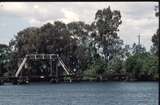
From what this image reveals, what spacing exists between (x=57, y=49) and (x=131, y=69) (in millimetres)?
14945

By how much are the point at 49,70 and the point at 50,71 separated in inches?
60.3

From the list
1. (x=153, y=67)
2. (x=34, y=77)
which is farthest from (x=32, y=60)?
(x=153, y=67)

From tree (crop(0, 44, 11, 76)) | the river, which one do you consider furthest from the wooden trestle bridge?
the river

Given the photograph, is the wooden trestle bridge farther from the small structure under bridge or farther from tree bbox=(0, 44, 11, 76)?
tree bbox=(0, 44, 11, 76)

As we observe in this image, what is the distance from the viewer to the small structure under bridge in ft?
373

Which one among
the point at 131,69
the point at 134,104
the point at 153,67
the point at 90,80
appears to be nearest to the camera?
the point at 134,104

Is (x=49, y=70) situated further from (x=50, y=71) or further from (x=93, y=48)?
(x=93, y=48)

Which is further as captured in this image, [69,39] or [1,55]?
[1,55]

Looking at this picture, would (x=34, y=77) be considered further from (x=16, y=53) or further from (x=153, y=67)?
(x=153, y=67)

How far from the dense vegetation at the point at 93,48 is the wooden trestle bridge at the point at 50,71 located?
1411 mm

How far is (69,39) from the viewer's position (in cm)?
11344

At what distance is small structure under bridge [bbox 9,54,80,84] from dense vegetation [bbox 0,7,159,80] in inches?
56.5

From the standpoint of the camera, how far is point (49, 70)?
11756cm

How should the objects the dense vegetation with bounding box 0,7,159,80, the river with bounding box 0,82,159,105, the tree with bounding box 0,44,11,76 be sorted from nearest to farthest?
the river with bounding box 0,82,159,105
the dense vegetation with bounding box 0,7,159,80
the tree with bounding box 0,44,11,76
